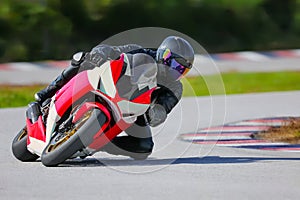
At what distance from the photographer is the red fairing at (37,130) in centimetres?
843

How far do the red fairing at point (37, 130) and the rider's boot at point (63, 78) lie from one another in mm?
294

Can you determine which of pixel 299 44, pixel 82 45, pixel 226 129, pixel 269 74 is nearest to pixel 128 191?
pixel 226 129

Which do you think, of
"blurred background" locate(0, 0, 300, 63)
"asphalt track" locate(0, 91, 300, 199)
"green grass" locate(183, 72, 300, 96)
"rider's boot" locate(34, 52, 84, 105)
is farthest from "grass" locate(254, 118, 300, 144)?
Result: "blurred background" locate(0, 0, 300, 63)

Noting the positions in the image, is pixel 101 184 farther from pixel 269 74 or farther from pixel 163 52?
pixel 269 74

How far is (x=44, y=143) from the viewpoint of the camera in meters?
8.36

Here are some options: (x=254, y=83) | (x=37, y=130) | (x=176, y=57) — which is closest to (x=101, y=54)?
(x=176, y=57)

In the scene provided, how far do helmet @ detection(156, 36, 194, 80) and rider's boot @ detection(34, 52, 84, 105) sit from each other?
77 centimetres

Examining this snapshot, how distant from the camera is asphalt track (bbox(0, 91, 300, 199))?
7000mm

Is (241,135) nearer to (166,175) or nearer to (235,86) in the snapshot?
(166,175)

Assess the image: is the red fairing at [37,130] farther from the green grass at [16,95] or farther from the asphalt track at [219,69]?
the asphalt track at [219,69]

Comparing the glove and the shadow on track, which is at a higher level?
the glove

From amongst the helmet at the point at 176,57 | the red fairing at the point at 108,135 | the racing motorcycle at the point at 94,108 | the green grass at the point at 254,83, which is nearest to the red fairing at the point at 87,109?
the racing motorcycle at the point at 94,108

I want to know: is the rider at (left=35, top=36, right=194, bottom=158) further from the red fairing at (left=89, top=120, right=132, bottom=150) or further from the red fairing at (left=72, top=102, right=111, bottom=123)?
the red fairing at (left=72, top=102, right=111, bottom=123)

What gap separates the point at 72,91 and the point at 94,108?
35cm
